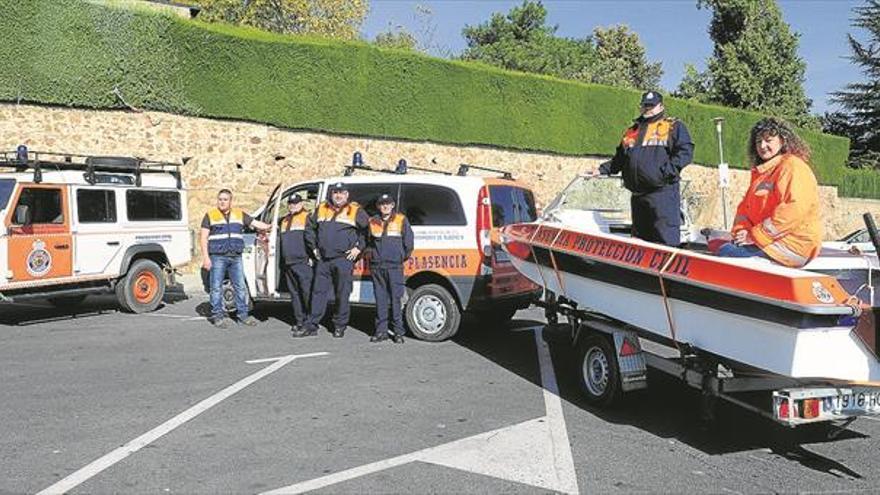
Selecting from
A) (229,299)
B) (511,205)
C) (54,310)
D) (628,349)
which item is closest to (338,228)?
(511,205)

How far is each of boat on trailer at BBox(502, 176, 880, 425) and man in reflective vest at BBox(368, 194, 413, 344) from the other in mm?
2321

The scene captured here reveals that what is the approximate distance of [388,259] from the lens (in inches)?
323

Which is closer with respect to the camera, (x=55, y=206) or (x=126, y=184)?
(x=55, y=206)

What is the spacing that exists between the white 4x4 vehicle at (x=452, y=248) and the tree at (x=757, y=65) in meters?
34.1

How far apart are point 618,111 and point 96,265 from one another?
62.1 ft

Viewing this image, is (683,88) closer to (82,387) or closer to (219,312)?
(219,312)

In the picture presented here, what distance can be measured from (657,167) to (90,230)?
26.3 feet

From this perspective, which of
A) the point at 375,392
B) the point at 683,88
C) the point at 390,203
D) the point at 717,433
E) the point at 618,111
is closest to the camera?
the point at 717,433

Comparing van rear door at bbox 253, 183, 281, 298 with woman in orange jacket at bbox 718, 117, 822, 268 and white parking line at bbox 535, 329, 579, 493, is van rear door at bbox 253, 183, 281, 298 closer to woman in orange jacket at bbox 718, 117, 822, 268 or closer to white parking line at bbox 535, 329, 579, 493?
white parking line at bbox 535, 329, 579, 493

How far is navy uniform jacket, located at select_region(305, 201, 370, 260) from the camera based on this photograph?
8.40m

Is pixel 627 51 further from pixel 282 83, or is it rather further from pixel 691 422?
pixel 691 422

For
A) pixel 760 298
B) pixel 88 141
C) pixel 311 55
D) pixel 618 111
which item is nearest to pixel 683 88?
pixel 618 111

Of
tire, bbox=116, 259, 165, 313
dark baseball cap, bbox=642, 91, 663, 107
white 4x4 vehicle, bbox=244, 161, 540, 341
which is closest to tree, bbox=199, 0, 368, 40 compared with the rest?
tire, bbox=116, 259, 165, 313

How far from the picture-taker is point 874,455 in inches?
193
